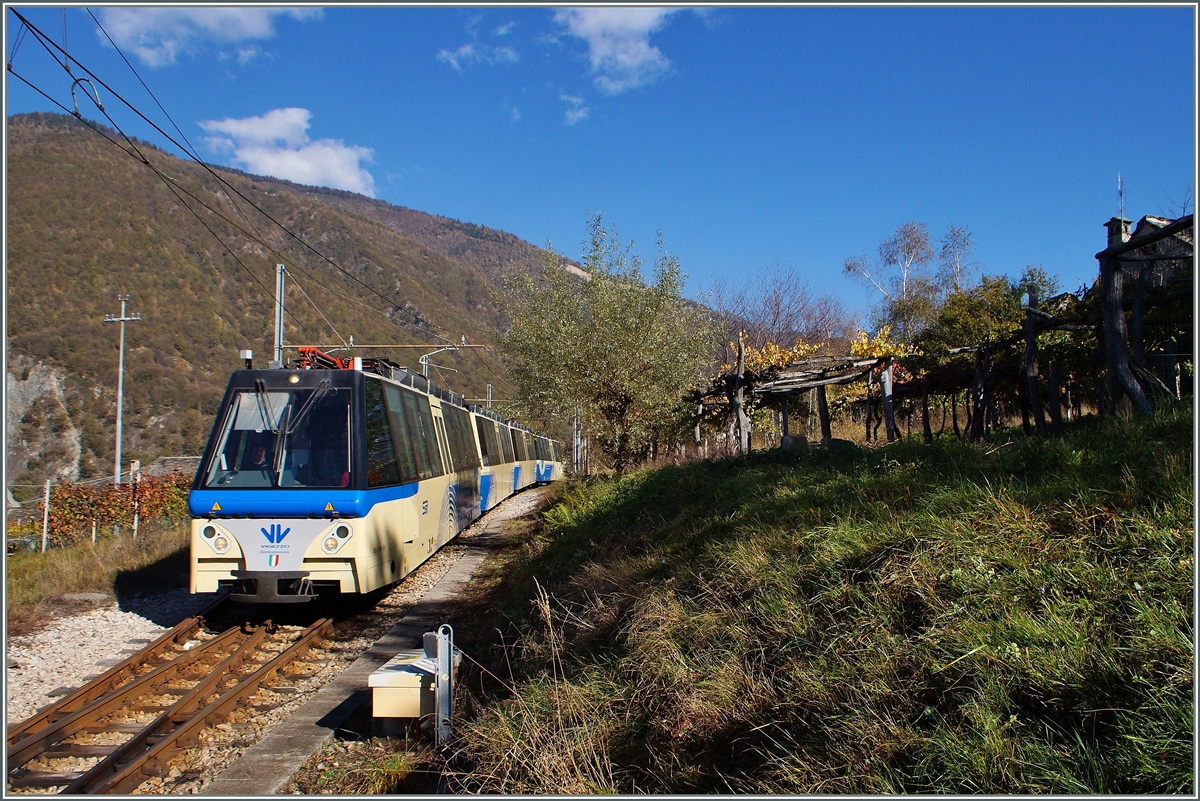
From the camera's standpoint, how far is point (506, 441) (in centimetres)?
2331

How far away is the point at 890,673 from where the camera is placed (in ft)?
11.6

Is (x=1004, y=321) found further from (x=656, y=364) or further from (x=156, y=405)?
(x=156, y=405)

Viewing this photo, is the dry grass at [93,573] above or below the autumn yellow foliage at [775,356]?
below

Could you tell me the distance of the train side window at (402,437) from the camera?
30.7 ft

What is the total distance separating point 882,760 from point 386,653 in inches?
234

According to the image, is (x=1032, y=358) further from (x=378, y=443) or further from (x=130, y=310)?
(x=130, y=310)

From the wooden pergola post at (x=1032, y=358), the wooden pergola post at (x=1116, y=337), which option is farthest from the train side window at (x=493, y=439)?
the wooden pergola post at (x=1116, y=337)

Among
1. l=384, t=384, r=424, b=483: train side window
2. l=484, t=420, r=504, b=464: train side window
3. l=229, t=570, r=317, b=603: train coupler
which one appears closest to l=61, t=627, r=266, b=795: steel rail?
l=229, t=570, r=317, b=603: train coupler

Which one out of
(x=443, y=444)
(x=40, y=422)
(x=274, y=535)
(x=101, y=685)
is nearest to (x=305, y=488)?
(x=274, y=535)

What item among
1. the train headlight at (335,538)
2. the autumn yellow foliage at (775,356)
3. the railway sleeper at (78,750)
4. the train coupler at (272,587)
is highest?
the autumn yellow foliage at (775,356)

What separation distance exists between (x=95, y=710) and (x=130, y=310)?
231 ft

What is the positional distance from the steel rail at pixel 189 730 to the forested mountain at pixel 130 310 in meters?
30.7

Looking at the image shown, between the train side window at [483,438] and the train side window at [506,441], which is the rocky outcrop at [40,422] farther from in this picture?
the train side window at [483,438]

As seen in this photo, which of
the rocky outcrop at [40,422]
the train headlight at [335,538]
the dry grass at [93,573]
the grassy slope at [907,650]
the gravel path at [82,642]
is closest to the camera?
the grassy slope at [907,650]
